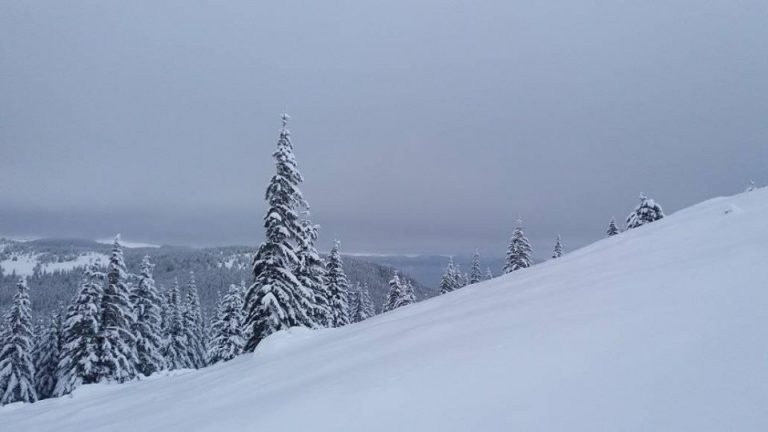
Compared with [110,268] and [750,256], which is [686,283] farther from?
[110,268]

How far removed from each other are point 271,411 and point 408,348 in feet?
5.76

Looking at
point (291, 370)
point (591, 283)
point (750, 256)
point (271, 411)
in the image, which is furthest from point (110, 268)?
point (750, 256)

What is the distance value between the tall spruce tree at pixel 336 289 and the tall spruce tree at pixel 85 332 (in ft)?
51.3

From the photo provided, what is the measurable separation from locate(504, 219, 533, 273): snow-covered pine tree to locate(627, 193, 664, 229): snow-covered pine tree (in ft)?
31.1

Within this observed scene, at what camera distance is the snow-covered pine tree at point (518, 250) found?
119 ft

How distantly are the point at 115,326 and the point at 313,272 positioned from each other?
13208mm

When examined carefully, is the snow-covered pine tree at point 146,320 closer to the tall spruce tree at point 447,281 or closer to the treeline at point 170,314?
the treeline at point 170,314

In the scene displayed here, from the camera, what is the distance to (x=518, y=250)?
36.9m

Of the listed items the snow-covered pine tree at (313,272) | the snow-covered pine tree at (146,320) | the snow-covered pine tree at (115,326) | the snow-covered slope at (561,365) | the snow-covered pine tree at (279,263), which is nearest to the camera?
the snow-covered slope at (561,365)

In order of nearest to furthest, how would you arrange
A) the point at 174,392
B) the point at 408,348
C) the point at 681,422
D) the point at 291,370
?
the point at 681,422, the point at 408,348, the point at 291,370, the point at 174,392

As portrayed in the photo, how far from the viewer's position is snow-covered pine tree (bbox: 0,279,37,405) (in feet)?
101

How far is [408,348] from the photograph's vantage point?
203 inches

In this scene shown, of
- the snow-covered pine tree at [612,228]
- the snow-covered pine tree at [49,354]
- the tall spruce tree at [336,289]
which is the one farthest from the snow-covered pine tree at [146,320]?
the snow-covered pine tree at [612,228]

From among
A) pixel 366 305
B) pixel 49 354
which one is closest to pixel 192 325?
pixel 49 354
